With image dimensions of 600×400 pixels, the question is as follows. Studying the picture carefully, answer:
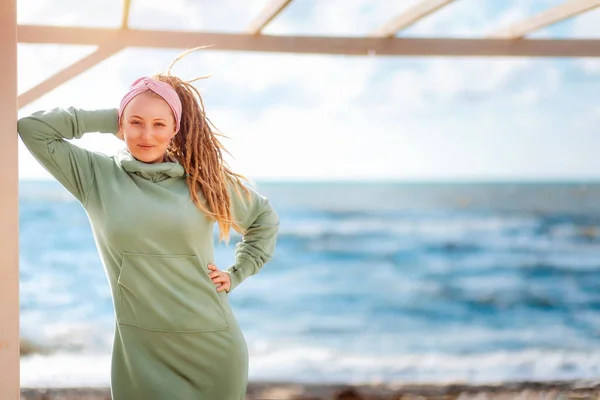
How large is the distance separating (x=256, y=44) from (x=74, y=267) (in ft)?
A: 41.5

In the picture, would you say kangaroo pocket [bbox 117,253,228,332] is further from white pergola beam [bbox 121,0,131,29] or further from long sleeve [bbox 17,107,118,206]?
white pergola beam [bbox 121,0,131,29]

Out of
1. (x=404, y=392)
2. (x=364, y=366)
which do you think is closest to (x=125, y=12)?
(x=404, y=392)

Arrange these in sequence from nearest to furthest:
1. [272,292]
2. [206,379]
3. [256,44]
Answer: [206,379] → [256,44] → [272,292]

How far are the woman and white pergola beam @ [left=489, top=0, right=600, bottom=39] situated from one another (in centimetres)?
173

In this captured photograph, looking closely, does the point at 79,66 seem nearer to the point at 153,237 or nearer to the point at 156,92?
the point at 156,92

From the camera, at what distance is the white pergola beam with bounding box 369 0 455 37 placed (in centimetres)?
341

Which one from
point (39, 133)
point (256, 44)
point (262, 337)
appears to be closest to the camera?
point (39, 133)

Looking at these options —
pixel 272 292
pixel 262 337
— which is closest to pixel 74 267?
pixel 272 292

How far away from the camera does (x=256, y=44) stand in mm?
3855

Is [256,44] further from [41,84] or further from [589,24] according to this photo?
[589,24]

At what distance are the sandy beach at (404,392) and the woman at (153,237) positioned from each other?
3.32 meters

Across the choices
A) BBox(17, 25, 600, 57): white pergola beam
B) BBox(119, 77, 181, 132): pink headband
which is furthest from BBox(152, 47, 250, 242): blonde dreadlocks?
BBox(17, 25, 600, 57): white pergola beam

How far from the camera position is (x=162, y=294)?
243 cm

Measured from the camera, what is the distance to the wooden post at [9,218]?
6.93 feet
